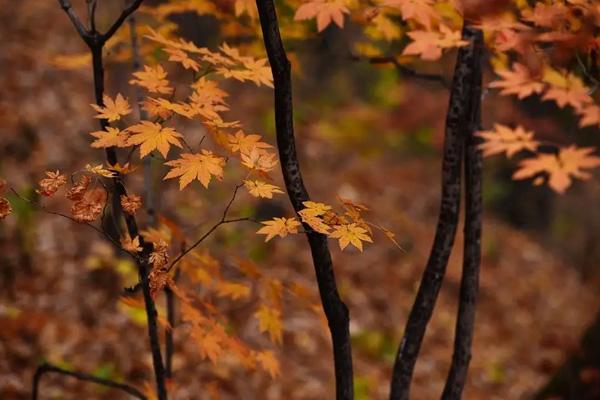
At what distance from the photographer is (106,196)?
1969 millimetres

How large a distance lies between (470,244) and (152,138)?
148 cm

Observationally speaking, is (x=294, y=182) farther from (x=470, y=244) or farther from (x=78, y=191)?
(x=470, y=244)

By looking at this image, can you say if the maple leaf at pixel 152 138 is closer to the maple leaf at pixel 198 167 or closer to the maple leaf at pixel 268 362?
the maple leaf at pixel 198 167

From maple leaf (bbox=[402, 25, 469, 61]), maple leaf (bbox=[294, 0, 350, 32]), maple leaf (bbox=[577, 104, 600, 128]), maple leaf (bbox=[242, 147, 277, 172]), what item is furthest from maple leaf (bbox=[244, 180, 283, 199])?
maple leaf (bbox=[577, 104, 600, 128])

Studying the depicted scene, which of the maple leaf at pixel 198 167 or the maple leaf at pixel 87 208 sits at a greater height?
the maple leaf at pixel 198 167

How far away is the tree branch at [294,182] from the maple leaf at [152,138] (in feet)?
1.11

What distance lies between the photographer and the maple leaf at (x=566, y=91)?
8.02 ft

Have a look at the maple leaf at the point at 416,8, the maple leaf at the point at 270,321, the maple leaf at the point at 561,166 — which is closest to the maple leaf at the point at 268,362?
the maple leaf at the point at 270,321

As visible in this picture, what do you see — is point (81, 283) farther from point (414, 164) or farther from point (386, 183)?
point (414, 164)

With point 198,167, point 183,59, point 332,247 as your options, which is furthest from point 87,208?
point 332,247

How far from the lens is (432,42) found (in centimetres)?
230

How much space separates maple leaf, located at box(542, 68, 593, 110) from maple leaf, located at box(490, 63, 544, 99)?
7 cm

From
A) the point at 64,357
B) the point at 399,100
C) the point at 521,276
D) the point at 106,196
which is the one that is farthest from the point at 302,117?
the point at 106,196

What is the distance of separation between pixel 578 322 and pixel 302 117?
13.8 feet
